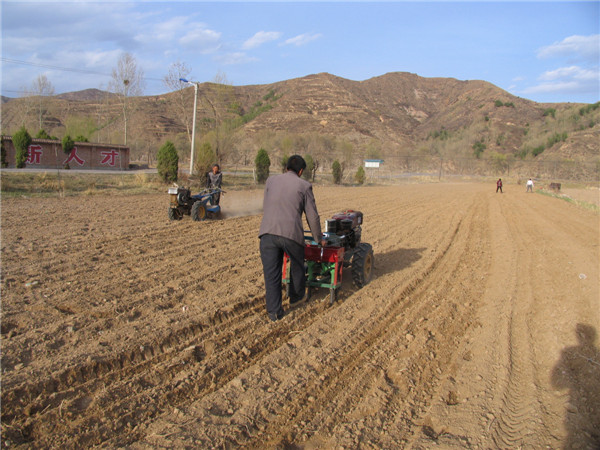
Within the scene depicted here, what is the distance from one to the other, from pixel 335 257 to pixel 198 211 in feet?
21.6

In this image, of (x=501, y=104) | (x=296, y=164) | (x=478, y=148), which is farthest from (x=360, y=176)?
(x=501, y=104)

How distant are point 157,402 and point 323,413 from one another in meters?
1.27

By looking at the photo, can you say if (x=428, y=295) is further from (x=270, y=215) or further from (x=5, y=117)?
(x=5, y=117)

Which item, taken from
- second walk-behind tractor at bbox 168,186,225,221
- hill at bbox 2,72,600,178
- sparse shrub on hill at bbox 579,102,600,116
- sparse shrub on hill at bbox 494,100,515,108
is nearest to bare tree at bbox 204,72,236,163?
hill at bbox 2,72,600,178

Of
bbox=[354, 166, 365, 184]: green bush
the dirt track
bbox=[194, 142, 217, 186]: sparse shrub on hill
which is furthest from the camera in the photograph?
bbox=[354, 166, 365, 184]: green bush

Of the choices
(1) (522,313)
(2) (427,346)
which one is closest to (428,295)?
(1) (522,313)

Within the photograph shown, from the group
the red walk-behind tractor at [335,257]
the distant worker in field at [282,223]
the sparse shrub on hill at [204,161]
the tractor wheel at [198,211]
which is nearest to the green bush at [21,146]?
the sparse shrub on hill at [204,161]

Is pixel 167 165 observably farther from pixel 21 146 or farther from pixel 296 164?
pixel 296 164

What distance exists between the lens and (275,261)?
4.60 meters

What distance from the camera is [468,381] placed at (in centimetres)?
387

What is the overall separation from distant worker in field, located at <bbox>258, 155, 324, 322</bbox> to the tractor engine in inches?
53.0

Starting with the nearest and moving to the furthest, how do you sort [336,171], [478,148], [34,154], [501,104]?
1. [34,154]
2. [336,171]
3. [478,148]
4. [501,104]

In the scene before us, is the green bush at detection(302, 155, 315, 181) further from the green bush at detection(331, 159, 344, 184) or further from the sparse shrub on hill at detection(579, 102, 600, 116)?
the sparse shrub on hill at detection(579, 102, 600, 116)

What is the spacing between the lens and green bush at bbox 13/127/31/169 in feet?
79.3
